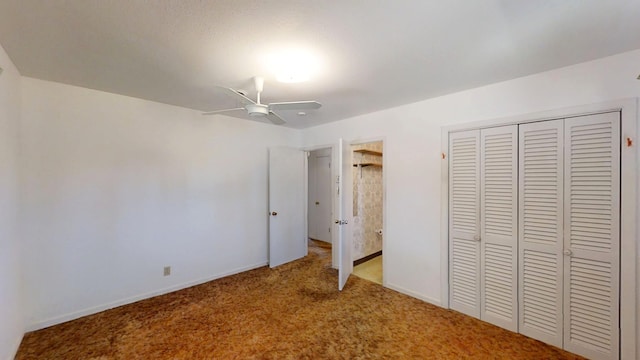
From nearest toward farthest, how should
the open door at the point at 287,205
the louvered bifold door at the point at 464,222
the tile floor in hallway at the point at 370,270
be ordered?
the louvered bifold door at the point at 464,222
the tile floor in hallway at the point at 370,270
the open door at the point at 287,205

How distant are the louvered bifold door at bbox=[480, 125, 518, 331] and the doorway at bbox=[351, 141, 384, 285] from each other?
166cm

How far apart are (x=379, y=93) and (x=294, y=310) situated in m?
2.70

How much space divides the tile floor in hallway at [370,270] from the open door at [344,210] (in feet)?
0.77

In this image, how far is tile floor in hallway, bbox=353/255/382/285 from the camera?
12.1ft

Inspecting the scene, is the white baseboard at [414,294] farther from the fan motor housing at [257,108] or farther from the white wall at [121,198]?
the fan motor housing at [257,108]

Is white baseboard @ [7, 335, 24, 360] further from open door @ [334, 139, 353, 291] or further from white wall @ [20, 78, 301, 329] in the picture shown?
open door @ [334, 139, 353, 291]

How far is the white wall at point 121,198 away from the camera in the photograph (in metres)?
2.45

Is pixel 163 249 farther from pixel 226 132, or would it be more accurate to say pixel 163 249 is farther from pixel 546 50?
pixel 546 50

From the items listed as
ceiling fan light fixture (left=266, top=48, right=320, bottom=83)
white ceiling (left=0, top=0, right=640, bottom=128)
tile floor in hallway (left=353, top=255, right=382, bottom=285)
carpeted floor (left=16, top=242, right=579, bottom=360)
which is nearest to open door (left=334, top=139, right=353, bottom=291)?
tile floor in hallway (left=353, top=255, right=382, bottom=285)

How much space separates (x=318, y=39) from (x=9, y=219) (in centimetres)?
290

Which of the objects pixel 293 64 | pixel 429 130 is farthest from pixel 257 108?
pixel 429 130

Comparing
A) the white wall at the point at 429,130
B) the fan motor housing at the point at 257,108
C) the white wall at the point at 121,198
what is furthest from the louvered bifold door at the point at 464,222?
the white wall at the point at 121,198

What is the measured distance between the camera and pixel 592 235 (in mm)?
2021

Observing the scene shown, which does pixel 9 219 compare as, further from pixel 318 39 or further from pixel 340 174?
pixel 340 174
